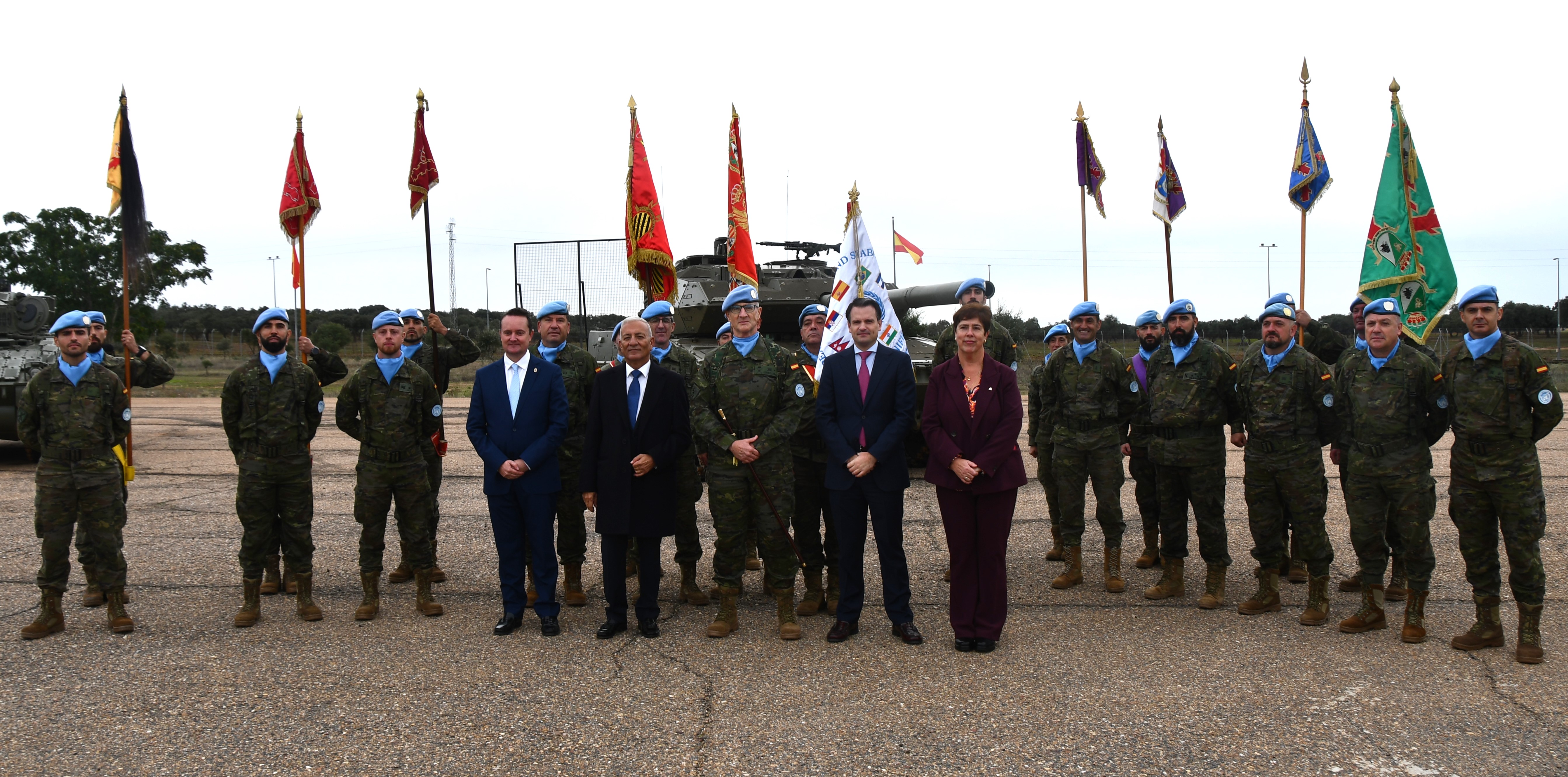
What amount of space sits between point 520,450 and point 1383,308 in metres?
4.69

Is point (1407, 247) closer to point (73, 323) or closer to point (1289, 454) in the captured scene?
point (1289, 454)

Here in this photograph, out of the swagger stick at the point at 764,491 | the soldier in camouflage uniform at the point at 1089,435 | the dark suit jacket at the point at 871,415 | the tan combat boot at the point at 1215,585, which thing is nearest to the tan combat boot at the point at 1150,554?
the soldier in camouflage uniform at the point at 1089,435

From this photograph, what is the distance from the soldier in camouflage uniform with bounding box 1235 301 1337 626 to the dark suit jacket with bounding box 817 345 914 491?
A: 1995 mm

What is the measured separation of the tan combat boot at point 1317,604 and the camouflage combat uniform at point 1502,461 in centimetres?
68

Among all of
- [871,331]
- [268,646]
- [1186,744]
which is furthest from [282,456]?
[1186,744]

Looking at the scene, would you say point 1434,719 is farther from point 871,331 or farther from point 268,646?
point 268,646

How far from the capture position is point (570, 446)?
6293mm

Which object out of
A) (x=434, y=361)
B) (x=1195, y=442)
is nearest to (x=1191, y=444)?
(x=1195, y=442)

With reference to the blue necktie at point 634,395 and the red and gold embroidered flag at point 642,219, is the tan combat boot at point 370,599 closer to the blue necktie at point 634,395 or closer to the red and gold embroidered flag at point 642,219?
the blue necktie at point 634,395

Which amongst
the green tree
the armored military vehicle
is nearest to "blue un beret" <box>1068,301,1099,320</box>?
the armored military vehicle

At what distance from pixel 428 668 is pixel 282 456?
5.79 feet

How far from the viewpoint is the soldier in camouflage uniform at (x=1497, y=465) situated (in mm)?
4758

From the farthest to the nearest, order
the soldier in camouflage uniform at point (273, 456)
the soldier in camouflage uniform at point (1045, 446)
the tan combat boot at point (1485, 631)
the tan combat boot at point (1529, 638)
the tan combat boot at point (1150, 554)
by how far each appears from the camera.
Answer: the soldier in camouflage uniform at point (1045, 446) < the tan combat boot at point (1150, 554) < the soldier in camouflage uniform at point (273, 456) < the tan combat boot at point (1485, 631) < the tan combat boot at point (1529, 638)

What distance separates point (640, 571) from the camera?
5441 mm
